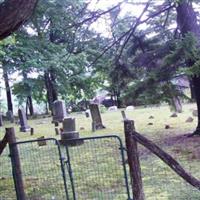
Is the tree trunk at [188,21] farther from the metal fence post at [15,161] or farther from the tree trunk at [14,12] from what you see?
the tree trunk at [14,12]

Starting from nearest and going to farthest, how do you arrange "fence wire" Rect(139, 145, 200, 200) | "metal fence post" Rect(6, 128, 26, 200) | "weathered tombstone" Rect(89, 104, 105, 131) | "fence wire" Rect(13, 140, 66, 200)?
"metal fence post" Rect(6, 128, 26, 200), "fence wire" Rect(139, 145, 200, 200), "fence wire" Rect(13, 140, 66, 200), "weathered tombstone" Rect(89, 104, 105, 131)

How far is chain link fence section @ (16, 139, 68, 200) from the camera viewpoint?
716 cm

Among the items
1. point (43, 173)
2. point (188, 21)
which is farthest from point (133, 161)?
point (188, 21)

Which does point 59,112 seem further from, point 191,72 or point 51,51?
point 191,72

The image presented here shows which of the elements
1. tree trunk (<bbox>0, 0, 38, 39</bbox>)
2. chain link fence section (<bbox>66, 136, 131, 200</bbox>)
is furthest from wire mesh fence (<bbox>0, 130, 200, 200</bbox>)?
tree trunk (<bbox>0, 0, 38, 39</bbox>)

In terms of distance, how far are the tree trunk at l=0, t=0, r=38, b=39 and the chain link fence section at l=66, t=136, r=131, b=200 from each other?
172 cm

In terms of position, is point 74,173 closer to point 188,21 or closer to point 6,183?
point 6,183

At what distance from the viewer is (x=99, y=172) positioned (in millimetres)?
8445

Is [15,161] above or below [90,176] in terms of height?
above

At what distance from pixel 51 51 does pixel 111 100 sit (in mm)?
14504

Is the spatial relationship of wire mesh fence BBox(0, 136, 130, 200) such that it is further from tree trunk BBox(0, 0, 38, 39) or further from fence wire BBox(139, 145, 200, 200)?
tree trunk BBox(0, 0, 38, 39)

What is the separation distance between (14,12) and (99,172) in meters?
4.04

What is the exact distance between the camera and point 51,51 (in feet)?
94.8

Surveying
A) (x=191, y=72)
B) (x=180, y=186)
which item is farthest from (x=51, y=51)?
(x=180, y=186)
